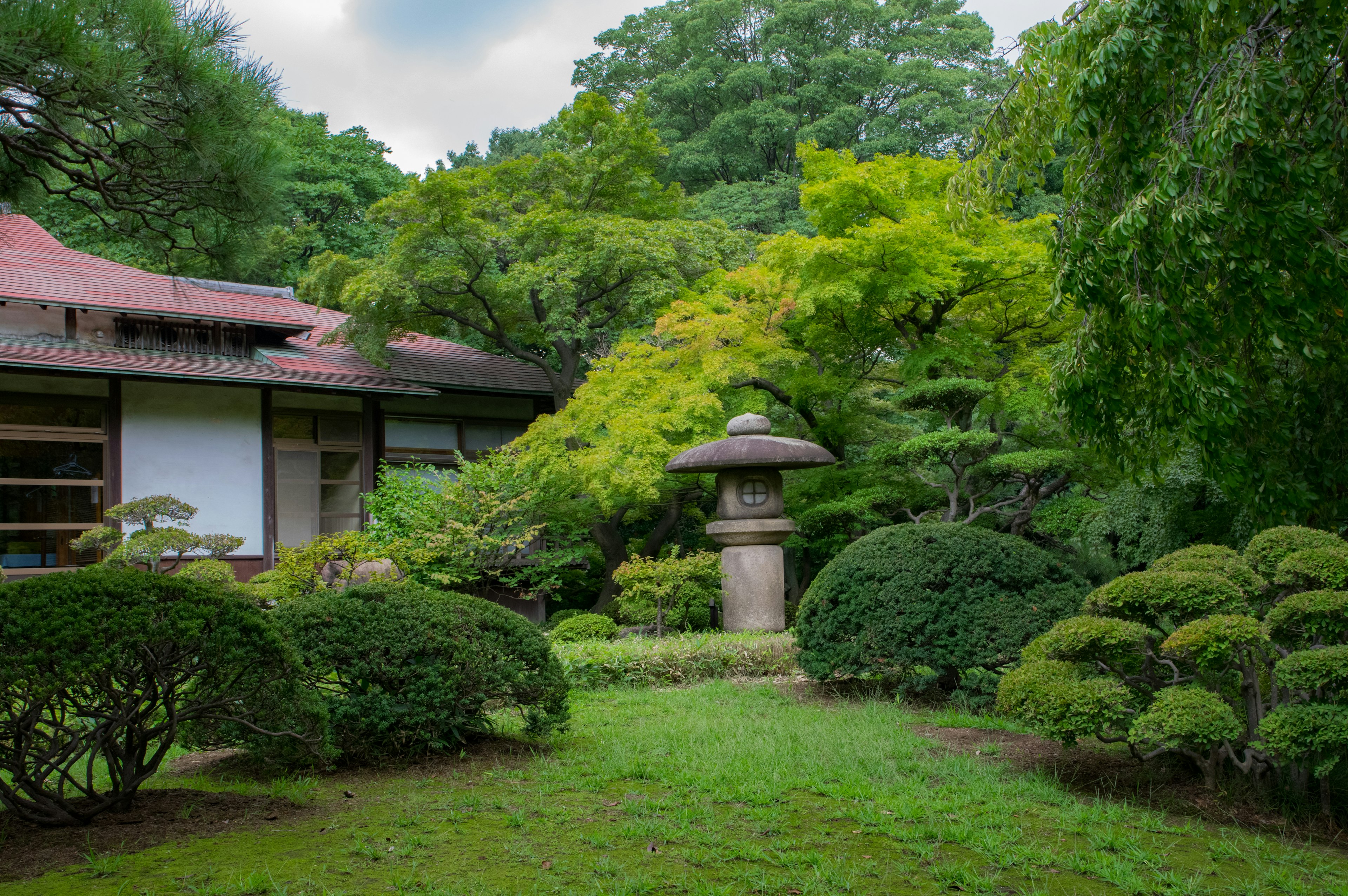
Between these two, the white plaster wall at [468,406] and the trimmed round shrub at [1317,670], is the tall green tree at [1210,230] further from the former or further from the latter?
the white plaster wall at [468,406]

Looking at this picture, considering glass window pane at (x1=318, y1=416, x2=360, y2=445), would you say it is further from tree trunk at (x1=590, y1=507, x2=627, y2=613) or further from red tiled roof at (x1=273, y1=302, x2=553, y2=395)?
tree trunk at (x1=590, y1=507, x2=627, y2=613)

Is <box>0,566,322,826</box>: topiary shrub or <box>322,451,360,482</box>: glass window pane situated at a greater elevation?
<box>322,451,360,482</box>: glass window pane

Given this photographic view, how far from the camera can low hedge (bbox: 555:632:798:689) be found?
8461 mm

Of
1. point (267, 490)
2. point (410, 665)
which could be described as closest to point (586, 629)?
point (267, 490)

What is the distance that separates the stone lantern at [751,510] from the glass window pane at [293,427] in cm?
689

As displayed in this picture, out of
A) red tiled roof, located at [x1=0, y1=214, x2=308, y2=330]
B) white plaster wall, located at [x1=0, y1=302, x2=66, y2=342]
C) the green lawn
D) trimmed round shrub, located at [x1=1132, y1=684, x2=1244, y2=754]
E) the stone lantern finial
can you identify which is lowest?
the green lawn

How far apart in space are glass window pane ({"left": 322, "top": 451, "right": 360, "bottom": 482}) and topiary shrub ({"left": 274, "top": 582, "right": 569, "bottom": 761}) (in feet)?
35.0

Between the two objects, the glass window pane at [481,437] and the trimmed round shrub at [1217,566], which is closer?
the trimmed round shrub at [1217,566]

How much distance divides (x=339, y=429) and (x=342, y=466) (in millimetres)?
605

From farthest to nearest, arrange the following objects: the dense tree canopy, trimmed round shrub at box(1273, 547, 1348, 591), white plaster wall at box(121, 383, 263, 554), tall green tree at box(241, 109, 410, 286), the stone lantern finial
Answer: tall green tree at box(241, 109, 410, 286)
the dense tree canopy
white plaster wall at box(121, 383, 263, 554)
the stone lantern finial
trimmed round shrub at box(1273, 547, 1348, 591)

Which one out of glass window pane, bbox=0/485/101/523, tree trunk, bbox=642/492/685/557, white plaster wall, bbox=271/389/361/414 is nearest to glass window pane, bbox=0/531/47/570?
glass window pane, bbox=0/485/101/523

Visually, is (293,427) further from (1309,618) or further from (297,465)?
(1309,618)

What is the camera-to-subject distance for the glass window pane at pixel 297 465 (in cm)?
1520

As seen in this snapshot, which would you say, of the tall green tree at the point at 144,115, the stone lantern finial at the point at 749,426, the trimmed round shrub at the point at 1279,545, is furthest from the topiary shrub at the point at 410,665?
the stone lantern finial at the point at 749,426
